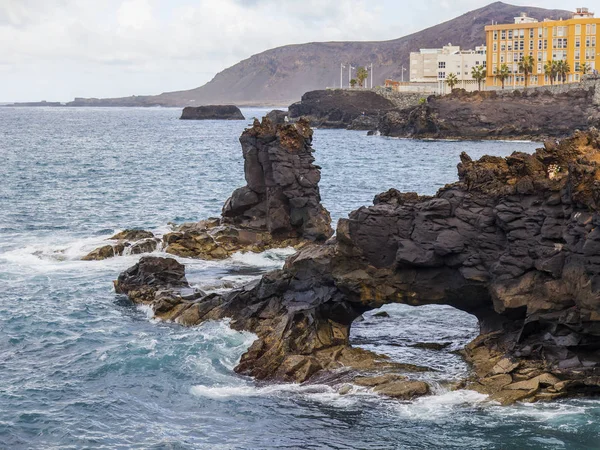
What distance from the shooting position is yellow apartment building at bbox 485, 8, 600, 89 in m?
181

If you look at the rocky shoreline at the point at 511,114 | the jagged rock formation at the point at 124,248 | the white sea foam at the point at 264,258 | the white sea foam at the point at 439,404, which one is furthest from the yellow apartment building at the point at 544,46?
the white sea foam at the point at 439,404

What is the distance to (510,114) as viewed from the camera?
15625 cm

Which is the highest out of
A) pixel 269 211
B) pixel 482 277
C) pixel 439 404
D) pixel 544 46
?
pixel 544 46

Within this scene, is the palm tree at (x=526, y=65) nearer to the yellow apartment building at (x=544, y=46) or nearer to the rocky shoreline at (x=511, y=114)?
the yellow apartment building at (x=544, y=46)

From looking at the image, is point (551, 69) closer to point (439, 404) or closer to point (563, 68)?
point (563, 68)

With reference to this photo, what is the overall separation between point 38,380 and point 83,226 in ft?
107

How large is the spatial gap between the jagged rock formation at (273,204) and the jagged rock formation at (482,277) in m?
15.6

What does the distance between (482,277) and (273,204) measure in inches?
925

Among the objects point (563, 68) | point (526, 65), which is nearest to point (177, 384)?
point (563, 68)

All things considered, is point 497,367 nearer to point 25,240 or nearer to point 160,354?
point 160,354

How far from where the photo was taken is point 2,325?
41.1 metres

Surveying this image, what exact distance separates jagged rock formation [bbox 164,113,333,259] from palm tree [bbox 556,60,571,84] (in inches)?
5244

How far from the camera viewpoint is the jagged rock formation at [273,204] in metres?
54.3

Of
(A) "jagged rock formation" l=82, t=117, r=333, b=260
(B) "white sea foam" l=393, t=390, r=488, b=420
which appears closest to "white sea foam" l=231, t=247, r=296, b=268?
(A) "jagged rock formation" l=82, t=117, r=333, b=260
